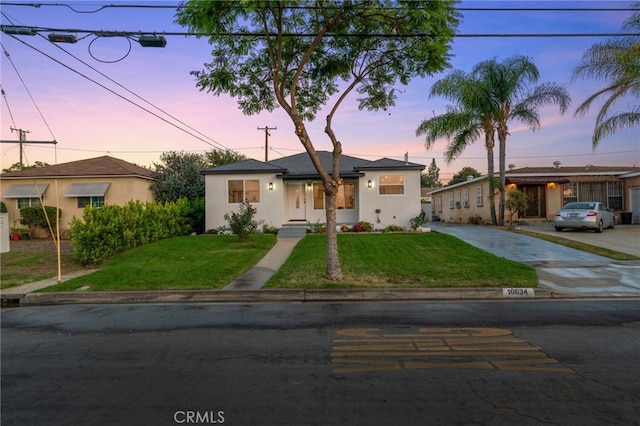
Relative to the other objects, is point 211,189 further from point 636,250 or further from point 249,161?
point 636,250

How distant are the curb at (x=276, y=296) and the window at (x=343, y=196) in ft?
43.9

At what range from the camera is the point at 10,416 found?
11.1ft

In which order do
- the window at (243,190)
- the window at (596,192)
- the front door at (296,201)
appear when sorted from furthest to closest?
the window at (596,192)
the front door at (296,201)
the window at (243,190)

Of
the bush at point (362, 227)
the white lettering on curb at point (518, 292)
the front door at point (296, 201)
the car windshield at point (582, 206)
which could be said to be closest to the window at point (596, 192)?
the car windshield at point (582, 206)

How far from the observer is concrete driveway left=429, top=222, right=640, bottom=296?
887 cm

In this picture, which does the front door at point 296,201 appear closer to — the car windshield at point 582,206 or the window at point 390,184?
the window at point 390,184

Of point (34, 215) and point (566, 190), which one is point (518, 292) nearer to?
point (566, 190)

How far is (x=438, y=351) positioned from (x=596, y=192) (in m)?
27.9

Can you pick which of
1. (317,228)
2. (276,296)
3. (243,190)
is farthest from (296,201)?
(276,296)

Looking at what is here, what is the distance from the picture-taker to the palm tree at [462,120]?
20688 mm

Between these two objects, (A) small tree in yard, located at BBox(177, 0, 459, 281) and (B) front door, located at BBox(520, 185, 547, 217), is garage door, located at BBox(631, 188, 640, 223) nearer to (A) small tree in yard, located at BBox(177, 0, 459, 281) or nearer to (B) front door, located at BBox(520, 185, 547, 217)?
(B) front door, located at BBox(520, 185, 547, 217)

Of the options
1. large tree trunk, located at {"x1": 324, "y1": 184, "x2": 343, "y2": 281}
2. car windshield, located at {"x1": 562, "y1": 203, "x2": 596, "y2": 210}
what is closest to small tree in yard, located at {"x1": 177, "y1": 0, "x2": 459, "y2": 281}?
large tree trunk, located at {"x1": 324, "y1": 184, "x2": 343, "y2": 281}

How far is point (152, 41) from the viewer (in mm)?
9734

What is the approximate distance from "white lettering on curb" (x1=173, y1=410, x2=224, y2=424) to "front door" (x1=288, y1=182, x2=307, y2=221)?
737 inches
